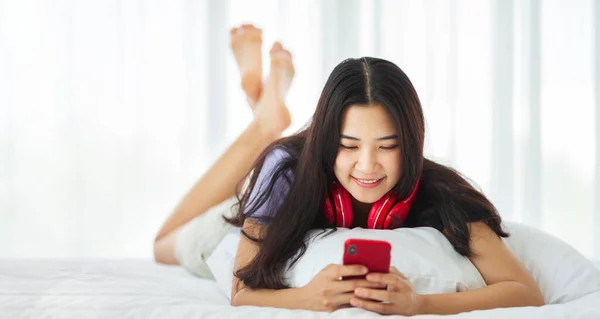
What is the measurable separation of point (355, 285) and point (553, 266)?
560mm

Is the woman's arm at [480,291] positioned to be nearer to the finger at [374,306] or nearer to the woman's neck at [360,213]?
the finger at [374,306]

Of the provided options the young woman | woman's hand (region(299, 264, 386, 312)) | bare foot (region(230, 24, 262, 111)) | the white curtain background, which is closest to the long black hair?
the young woman

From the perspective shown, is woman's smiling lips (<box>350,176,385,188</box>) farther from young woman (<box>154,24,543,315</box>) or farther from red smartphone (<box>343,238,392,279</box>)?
red smartphone (<box>343,238,392,279</box>)

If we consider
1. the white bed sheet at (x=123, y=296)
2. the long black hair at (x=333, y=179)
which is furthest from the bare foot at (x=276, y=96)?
the long black hair at (x=333, y=179)

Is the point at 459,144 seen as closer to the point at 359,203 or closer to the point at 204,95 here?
the point at 204,95

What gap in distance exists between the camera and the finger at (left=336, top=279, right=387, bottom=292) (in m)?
1.35

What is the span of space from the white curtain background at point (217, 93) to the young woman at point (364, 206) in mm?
1951

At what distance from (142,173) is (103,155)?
20 cm

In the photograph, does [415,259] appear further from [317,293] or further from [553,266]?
[553,266]

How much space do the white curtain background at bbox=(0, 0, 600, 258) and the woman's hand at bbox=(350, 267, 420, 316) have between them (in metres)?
2.30

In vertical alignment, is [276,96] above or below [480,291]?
above

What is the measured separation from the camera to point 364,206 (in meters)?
1.72

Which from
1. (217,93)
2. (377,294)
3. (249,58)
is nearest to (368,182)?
(377,294)

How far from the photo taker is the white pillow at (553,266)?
1604 mm
